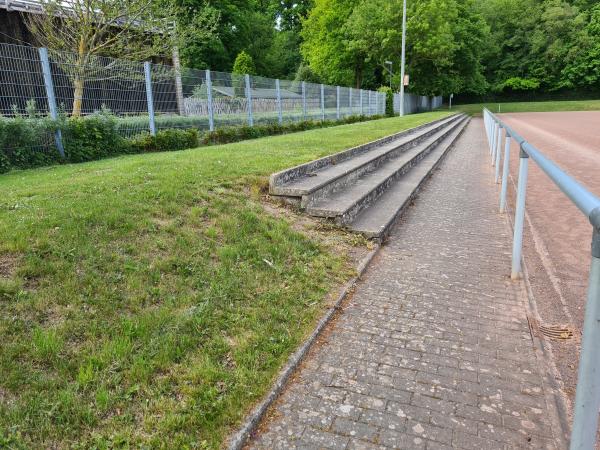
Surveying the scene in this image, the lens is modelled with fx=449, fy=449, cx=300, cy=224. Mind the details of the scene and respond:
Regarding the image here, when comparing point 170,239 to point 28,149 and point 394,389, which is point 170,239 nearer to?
point 394,389

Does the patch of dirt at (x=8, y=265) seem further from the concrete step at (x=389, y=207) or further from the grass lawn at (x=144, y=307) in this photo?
the concrete step at (x=389, y=207)

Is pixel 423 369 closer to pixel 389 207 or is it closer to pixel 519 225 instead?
pixel 519 225

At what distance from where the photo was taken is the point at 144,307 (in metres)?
3.15

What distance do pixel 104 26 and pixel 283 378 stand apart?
13.1 m

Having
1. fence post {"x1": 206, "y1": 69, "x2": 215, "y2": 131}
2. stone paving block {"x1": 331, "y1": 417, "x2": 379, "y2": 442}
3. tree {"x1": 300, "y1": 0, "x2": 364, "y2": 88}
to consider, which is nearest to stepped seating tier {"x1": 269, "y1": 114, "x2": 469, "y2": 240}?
stone paving block {"x1": 331, "y1": 417, "x2": 379, "y2": 442}

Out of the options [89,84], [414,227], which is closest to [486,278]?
[414,227]

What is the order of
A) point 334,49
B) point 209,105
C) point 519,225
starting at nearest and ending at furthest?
point 519,225 < point 209,105 < point 334,49

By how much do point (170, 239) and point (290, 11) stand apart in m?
71.4

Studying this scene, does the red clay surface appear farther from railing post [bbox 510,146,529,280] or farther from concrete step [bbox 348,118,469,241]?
concrete step [bbox 348,118,469,241]

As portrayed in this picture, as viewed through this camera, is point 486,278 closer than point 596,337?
No

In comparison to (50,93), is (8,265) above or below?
below

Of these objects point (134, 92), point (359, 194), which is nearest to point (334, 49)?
point (134, 92)

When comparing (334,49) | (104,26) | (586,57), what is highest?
(586,57)

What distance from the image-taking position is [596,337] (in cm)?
155
